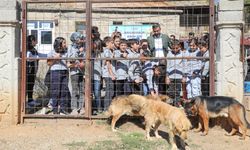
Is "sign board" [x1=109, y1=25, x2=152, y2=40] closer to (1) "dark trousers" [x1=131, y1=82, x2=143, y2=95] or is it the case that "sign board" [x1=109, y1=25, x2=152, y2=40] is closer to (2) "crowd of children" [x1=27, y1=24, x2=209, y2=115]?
(2) "crowd of children" [x1=27, y1=24, x2=209, y2=115]

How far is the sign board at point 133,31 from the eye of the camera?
12.9 metres

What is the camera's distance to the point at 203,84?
379 inches

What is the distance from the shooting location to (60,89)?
9992 millimetres

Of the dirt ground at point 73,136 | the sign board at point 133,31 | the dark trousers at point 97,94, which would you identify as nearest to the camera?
the dirt ground at point 73,136

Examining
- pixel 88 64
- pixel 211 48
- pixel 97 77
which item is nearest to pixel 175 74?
pixel 211 48

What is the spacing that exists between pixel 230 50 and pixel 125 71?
89.1 inches

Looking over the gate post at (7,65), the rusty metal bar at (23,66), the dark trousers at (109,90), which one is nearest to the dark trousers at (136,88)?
the dark trousers at (109,90)

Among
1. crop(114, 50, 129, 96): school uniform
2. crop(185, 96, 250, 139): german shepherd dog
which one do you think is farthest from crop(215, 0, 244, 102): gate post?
crop(114, 50, 129, 96): school uniform

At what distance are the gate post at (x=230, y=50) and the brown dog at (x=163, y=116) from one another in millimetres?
1548

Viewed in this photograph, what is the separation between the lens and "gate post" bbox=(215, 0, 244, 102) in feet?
29.8

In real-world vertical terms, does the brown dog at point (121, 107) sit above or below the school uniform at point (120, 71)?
below

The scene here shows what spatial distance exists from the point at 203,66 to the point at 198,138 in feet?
5.50

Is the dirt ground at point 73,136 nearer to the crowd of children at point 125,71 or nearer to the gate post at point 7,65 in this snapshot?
the gate post at point 7,65

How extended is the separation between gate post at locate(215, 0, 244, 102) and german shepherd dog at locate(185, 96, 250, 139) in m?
0.44
